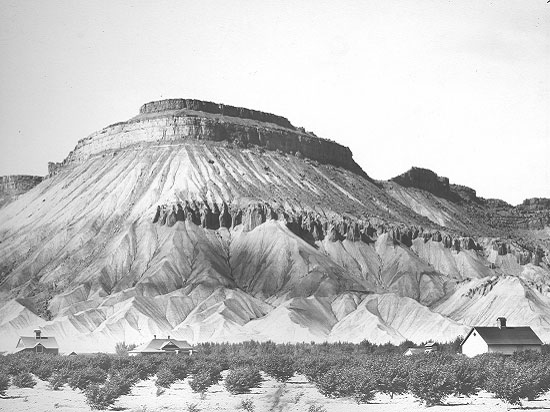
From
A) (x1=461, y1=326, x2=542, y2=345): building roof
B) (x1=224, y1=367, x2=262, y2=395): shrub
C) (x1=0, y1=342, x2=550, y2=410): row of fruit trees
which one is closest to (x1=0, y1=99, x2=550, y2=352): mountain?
(x1=461, y1=326, x2=542, y2=345): building roof

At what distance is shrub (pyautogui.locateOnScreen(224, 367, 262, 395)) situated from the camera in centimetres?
7306

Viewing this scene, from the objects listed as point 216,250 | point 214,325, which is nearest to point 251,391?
point 214,325

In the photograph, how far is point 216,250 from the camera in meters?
179

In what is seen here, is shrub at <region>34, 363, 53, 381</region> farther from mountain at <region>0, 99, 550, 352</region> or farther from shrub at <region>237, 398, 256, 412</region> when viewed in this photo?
mountain at <region>0, 99, 550, 352</region>

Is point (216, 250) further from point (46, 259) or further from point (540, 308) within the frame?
point (540, 308)

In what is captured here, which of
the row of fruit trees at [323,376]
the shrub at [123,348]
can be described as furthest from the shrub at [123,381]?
the shrub at [123,348]

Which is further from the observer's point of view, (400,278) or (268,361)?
(400,278)

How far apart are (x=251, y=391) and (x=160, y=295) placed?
88.2 m

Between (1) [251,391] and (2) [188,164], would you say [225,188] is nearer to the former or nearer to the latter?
(2) [188,164]

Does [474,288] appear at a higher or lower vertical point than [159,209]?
lower

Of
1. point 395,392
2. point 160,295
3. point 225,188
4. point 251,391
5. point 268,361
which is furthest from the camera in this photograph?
point 225,188

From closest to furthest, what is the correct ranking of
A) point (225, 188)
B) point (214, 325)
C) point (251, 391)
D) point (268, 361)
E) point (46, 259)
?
point (251, 391) < point (268, 361) < point (214, 325) < point (46, 259) < point (225, 188)

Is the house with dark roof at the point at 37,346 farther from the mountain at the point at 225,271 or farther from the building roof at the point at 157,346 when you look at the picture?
the mountain at the point at 225,271

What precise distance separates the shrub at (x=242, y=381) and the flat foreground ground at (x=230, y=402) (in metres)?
0.53
